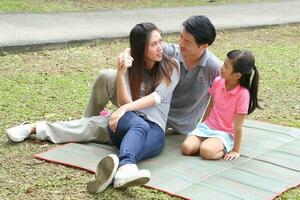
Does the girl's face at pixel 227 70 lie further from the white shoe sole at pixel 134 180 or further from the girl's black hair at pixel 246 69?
the white shoe sole at pixel 134 180

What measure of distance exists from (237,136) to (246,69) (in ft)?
1.65

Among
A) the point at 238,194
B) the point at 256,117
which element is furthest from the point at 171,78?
the point at 256,117

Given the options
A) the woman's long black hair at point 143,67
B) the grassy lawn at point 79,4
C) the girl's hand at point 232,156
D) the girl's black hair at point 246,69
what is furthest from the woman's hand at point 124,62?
the grassy lawn at point 79,4

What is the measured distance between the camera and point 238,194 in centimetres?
378

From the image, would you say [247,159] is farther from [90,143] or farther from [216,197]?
[90,143]

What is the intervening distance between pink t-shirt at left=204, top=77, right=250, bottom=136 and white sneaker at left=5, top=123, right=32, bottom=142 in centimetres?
141

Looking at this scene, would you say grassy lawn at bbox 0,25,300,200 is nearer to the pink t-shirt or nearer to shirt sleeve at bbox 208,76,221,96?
the pink t-shirt

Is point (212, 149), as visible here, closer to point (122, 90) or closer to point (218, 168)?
point (218, 168)

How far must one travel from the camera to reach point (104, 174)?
3.67 m

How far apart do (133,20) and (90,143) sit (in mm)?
7087

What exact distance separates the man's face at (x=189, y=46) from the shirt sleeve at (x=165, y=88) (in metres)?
0.17

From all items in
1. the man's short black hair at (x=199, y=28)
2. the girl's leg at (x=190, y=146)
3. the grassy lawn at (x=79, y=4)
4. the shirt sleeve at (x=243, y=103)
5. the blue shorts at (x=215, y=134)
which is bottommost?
the girl's leg at (x=190, y=146)

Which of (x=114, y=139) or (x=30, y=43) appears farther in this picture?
(x=30, y=43)

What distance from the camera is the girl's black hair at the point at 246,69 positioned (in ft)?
14.0
